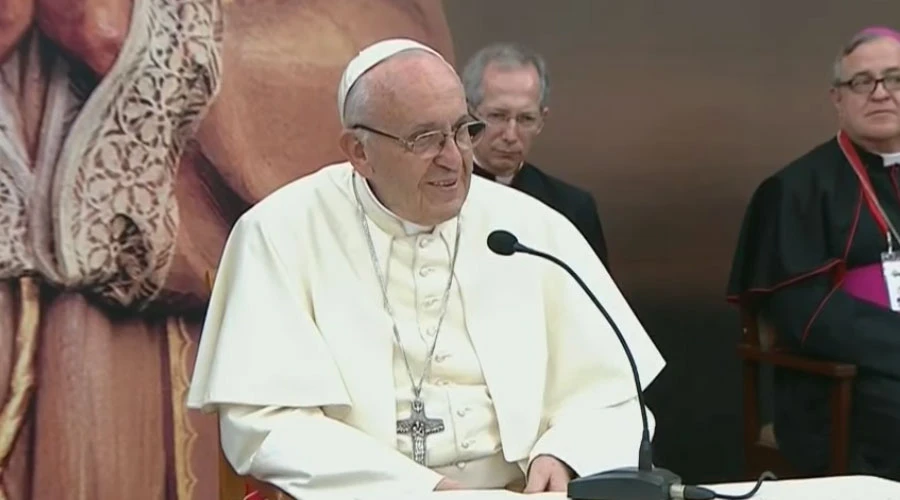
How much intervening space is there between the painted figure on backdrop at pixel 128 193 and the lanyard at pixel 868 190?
163cm

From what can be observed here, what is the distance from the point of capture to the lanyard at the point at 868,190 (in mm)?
4242

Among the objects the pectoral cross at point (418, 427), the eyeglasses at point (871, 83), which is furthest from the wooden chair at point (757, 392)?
the pectoral cross at point (418, 427)

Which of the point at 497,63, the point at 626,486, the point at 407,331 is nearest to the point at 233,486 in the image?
the point at 407,331

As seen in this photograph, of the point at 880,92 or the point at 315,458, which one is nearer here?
the point at 315,458

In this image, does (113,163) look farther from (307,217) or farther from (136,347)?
(307,217)

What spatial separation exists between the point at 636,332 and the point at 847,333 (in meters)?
1.26

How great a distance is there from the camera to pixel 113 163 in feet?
13.4

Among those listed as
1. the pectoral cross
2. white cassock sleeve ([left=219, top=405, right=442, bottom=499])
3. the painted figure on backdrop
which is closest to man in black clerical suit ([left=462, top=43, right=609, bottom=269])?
the painted figure on backdrop

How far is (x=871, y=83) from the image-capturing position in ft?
13.8

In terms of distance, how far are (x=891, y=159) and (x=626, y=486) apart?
8.88 ft

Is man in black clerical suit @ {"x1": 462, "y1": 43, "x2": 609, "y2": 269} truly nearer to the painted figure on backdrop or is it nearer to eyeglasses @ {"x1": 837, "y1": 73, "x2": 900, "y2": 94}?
the painted figure on backdrop

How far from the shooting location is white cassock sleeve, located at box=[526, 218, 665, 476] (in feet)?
8.93

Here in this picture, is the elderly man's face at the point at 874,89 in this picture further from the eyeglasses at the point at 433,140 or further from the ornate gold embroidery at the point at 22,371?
the ornate gold embroidery at the point at 22,371

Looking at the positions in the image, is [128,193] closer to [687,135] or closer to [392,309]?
[392,309]
